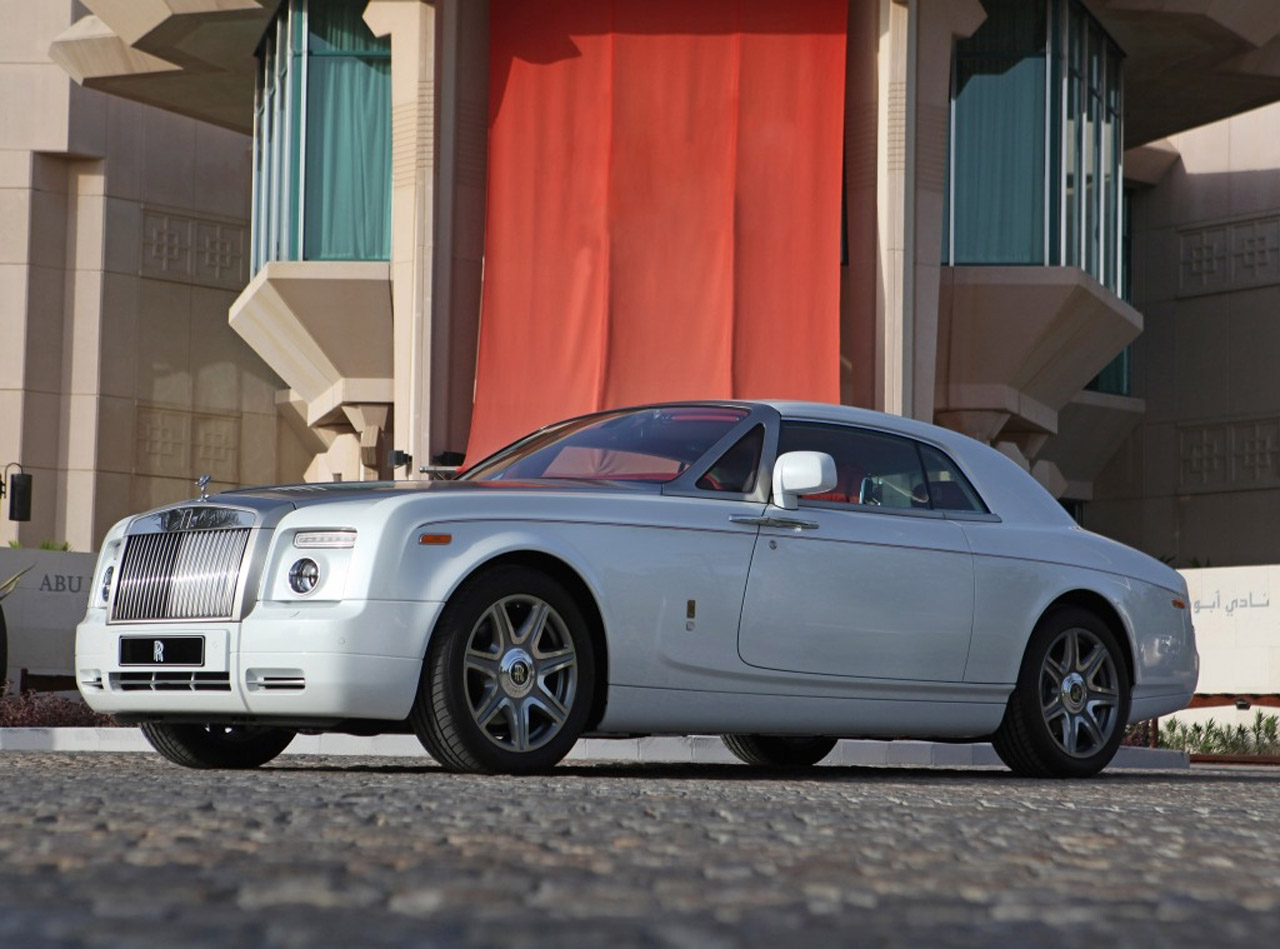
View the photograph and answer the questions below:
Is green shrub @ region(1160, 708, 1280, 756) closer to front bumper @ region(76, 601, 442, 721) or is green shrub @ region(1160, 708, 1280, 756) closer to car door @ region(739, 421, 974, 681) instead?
car door @ region(739, 421, 974, 681)

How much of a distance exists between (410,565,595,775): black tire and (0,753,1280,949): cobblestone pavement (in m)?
0.92

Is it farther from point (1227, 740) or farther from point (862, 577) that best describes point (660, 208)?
point (862, 577)

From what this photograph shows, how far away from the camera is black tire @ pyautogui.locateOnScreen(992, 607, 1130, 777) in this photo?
8914mm

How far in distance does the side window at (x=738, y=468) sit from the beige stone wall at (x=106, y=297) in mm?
31627

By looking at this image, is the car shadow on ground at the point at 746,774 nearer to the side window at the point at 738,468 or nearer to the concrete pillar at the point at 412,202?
the side window at the point at 738,468

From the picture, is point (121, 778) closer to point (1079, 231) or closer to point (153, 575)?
point (153, 575)

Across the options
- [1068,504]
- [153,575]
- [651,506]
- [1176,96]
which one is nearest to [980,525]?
[651,506]

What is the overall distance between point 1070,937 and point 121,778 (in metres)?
4.22

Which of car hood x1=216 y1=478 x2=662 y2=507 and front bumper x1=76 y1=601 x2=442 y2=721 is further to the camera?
car hood x1=216 y1=478 x2=662 y2=507

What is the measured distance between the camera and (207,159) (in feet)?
→ 134

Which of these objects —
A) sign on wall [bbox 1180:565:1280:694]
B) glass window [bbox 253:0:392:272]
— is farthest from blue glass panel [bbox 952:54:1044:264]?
glass window [bbox 253:0:392:272]

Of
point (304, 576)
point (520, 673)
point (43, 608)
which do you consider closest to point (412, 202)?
point (43, 608)

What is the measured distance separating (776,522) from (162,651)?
2.42m

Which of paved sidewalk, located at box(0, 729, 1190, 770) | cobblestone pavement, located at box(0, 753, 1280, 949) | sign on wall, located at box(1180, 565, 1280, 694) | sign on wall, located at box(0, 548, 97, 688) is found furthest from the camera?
sign on wall, located at box(0, 548, 97, 688)
